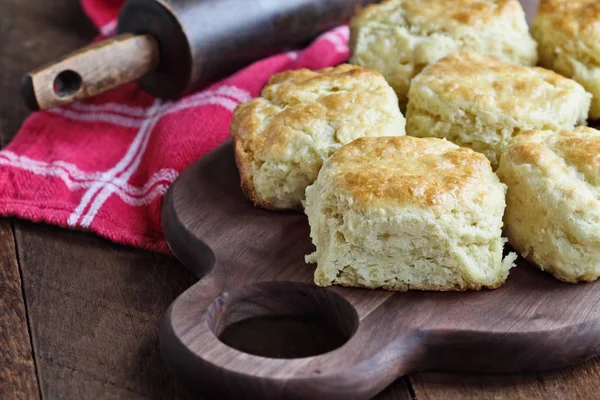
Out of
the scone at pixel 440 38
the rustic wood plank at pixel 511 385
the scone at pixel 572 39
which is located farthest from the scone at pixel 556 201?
the scone at pixel 440 38

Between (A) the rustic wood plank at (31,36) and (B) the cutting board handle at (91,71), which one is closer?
(B) the cutting board handle at (91,71)

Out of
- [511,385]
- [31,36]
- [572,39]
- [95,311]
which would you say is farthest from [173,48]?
[511,385]

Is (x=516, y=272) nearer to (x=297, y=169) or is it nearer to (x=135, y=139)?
(x=297, y=169)

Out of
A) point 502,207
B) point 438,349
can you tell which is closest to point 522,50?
point 502,207

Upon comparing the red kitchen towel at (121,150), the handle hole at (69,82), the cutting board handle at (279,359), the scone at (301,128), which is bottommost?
the red kitchen towel at (121,150)

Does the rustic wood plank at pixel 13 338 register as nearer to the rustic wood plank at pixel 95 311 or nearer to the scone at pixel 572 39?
the rustic wood plank at pixel 95 311

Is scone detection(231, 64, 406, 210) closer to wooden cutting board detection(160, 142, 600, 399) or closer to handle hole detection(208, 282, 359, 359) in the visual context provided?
wooden cutting board detection(160, 142, 600, 399)

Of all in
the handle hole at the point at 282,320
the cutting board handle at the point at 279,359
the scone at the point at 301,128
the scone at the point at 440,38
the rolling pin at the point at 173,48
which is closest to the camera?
the cutting board handle at the point at 279,359

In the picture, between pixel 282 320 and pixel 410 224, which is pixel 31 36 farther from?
pixel 410 224

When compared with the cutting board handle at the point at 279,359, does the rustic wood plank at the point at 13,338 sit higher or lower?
lower
